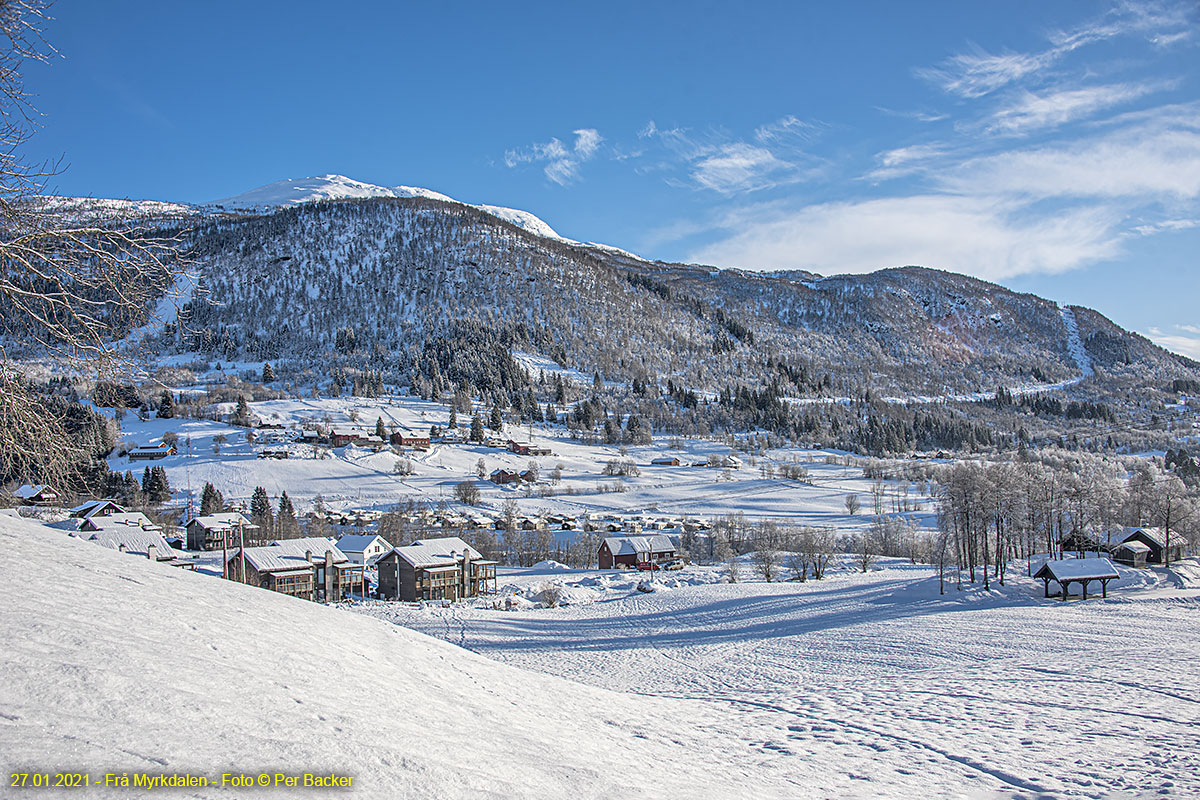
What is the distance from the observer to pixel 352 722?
19.3 ft

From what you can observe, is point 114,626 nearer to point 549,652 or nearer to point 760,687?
point 760,687

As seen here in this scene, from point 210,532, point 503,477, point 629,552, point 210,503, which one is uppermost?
point 503,477

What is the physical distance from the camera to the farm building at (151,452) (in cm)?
9451

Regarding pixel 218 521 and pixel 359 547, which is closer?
pixel 359 547

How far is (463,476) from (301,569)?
2463 inches

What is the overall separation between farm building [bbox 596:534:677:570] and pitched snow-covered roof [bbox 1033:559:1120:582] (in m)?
30.6

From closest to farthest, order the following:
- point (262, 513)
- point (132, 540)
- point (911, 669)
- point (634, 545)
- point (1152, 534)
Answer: point (911, 669)
point (132, 540)
point (1152, 534)
point (634, 545)
point (262, 513)

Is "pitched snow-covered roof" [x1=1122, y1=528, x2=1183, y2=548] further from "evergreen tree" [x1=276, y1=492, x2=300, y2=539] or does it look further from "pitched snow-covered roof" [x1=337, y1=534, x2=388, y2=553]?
"evergreen tree" [x1=276, y1=492, x2=300, y2=539]

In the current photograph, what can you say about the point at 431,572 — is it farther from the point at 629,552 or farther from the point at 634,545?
the point at 634,545

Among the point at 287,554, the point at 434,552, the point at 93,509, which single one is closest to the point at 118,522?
the point at 93,509

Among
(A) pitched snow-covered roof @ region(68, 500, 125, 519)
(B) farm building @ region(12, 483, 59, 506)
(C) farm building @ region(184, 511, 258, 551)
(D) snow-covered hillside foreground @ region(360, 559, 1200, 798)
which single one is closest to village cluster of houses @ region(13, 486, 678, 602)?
(B) farm building @ region(12, 483, 59, 506)

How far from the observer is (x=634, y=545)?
5812 centimetres

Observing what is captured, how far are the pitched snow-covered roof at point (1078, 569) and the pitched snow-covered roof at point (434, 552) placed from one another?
3437cm

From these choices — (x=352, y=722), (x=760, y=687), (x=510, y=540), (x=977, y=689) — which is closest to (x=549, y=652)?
(x=760, y=687)
